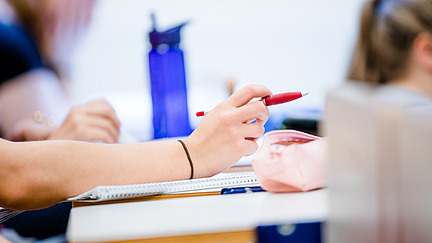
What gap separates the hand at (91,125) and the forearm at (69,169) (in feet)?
1.11

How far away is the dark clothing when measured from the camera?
1.88m

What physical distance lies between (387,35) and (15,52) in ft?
4.44

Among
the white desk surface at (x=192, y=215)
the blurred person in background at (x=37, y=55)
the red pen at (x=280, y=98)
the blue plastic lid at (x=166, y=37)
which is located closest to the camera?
the white desk surface at (x=192, y=215)

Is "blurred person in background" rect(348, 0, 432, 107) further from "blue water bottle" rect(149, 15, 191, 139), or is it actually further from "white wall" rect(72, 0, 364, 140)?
"white wall" rect(72, 0, 364, 140)

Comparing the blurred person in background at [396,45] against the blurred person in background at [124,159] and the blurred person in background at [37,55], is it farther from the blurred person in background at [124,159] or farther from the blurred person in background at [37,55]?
the blurred person in background at [37,55]

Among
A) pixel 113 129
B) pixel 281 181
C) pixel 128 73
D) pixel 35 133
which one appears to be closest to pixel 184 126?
pixel 113 129

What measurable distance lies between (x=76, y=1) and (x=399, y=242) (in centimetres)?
193

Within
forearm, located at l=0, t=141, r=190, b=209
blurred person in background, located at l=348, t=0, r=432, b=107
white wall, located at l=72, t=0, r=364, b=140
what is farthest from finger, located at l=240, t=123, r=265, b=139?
white wall, located at l=72, t=0, r=364, b=140

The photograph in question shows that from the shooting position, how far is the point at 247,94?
79 cm

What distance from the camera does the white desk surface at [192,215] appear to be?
0.49 m

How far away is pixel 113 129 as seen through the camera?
1.11 m

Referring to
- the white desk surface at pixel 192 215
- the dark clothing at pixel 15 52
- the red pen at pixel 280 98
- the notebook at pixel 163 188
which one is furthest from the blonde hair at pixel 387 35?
the dark clothing at pixel 15 52

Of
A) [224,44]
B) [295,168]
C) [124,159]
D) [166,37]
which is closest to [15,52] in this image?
[224,44]

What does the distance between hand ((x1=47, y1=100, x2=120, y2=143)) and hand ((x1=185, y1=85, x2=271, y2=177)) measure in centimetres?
36
